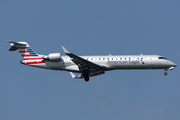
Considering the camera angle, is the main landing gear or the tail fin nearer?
the main landing gear

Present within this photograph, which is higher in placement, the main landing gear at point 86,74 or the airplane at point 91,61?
the airplane at point 91,61

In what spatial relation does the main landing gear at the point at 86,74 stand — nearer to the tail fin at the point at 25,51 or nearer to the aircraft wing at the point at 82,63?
the aircraft wing at the point at 82,63

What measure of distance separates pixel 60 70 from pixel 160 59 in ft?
44.9

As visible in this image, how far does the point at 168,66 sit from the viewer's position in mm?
39969

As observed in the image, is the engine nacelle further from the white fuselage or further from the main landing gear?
the main landing gear

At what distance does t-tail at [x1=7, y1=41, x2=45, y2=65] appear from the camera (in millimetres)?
39406

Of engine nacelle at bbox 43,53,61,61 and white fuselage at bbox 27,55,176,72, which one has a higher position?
engine nacelle at bbox 43,53,61,61

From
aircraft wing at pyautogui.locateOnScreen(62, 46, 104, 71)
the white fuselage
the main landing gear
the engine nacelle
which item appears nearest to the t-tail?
the white fuselage

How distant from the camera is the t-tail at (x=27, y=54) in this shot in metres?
39.4

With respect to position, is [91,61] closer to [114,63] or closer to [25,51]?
[114,63]

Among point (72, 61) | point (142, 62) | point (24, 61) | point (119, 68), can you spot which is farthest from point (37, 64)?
point (142, 62)

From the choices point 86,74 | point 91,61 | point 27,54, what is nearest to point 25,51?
point 27,54

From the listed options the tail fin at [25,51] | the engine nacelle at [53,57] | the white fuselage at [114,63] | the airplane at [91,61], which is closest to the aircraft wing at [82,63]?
the airplane at [91,61]

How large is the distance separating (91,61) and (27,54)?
8.71 metres
